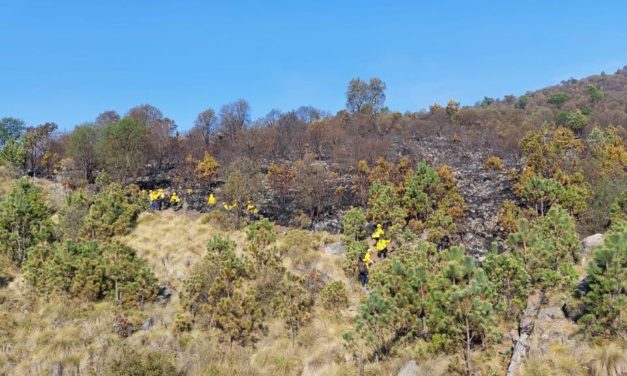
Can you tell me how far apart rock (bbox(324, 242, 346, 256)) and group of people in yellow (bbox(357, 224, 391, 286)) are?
167 cm

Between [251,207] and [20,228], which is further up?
[251,207]

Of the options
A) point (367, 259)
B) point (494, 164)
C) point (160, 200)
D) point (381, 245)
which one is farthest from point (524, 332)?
point (494, 164)

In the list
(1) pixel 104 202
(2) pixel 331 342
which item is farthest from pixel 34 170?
(2) pixel 331 342

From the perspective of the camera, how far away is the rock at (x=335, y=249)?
25.0 meters

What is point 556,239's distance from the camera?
16.4m

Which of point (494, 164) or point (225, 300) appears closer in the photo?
point (225, 300)

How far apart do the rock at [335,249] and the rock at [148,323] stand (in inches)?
415

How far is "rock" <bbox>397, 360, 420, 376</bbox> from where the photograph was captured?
1284 centimetres

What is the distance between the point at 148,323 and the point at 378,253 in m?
12.7

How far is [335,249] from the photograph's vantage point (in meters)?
25.3

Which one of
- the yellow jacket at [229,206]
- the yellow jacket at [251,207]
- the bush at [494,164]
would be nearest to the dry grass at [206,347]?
the yellow jacket at [229,206]

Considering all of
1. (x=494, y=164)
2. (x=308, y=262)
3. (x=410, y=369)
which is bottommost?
(x=410, y=369)

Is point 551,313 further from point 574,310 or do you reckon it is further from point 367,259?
point 367,259

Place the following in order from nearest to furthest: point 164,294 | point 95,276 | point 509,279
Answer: point 509,279, point 95,276, point 164,294
